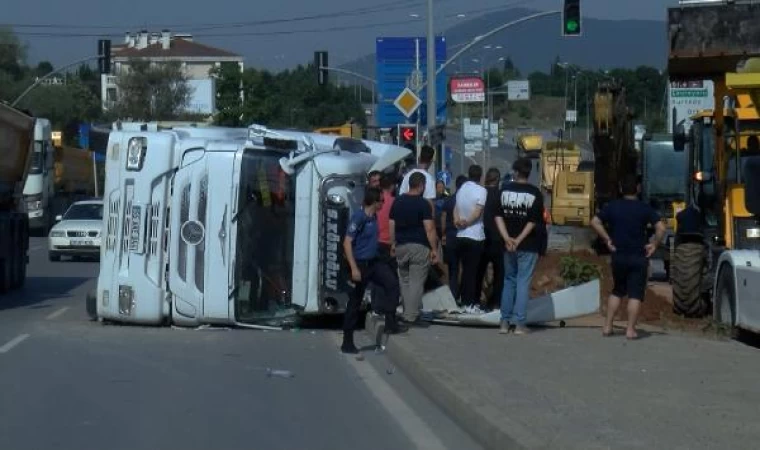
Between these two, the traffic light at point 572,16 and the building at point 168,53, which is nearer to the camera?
the traffic light at point 572,16

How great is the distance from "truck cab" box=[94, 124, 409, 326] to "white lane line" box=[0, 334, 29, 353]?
1.18m

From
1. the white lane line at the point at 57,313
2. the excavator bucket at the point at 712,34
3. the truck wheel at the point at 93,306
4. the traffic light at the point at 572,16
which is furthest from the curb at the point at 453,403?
the traffic light at the point at 572,16

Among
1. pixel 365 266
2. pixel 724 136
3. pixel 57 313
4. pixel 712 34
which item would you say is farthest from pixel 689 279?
pixel 57 313

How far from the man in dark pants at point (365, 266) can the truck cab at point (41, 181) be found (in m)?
31.5

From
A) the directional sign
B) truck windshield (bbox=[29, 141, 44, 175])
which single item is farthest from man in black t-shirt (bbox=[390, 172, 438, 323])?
truck windshield (bbox=[29, 141, 44, 175])

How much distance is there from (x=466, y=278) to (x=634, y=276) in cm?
308

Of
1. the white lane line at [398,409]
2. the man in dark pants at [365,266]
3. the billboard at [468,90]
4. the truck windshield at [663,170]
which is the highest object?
the billboard at [468,90]

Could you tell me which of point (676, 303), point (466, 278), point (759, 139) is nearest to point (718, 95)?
point (759, 139)

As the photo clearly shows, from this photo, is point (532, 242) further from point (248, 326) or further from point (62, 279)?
point (62, 279)

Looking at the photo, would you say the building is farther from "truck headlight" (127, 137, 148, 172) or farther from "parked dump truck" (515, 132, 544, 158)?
"truck headlight" (127, 137, 148, 172)

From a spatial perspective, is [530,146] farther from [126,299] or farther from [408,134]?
[126,299]

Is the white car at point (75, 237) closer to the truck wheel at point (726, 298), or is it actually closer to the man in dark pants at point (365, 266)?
the man in dark pants at point (365, 266)

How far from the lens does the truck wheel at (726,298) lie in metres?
16.2

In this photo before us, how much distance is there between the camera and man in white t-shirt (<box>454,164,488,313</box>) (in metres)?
17.8
